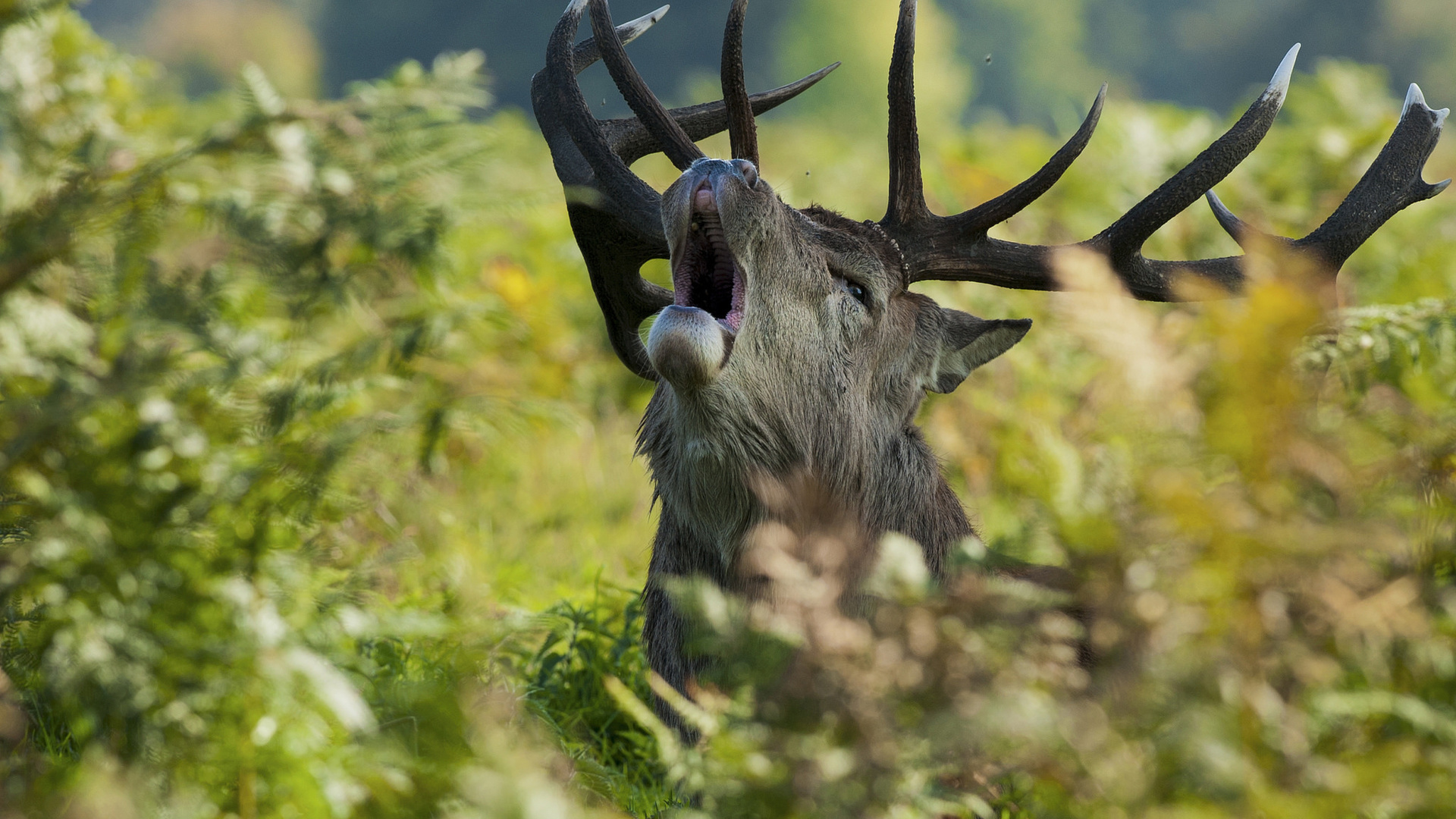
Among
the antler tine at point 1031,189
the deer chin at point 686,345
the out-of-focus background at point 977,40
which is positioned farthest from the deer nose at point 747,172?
the out-of-focus background at point 977,40

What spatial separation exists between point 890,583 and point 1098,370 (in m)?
5.92

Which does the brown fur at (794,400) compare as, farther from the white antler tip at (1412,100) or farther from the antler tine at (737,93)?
the white antler tip at (1412,100)

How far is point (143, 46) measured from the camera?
342 ft

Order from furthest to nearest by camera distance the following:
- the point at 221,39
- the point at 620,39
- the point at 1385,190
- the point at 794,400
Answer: the point at 221,39
the point at 620,39
the point at 1385,190
the point at 794,400

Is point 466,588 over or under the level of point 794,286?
under

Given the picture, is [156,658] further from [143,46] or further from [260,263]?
[143,46]

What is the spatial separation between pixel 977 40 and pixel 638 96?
10847cm

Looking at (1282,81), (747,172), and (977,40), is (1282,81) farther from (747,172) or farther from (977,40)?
(977,40)

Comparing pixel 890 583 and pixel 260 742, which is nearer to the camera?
pixel 890 583

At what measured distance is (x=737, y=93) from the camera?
4480 millimetres

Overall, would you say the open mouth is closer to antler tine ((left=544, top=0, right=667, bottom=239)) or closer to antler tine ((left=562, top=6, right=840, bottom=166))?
antler tine ((left=544, top=0, right=667, bottom=239))

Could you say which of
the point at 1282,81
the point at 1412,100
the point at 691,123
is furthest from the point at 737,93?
the point at 1412,100

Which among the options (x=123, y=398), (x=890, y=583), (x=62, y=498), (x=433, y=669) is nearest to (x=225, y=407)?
(x=123, y=398)

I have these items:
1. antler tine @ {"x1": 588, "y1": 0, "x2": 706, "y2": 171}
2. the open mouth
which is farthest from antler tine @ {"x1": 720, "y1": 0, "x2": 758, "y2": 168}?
the open mouth
